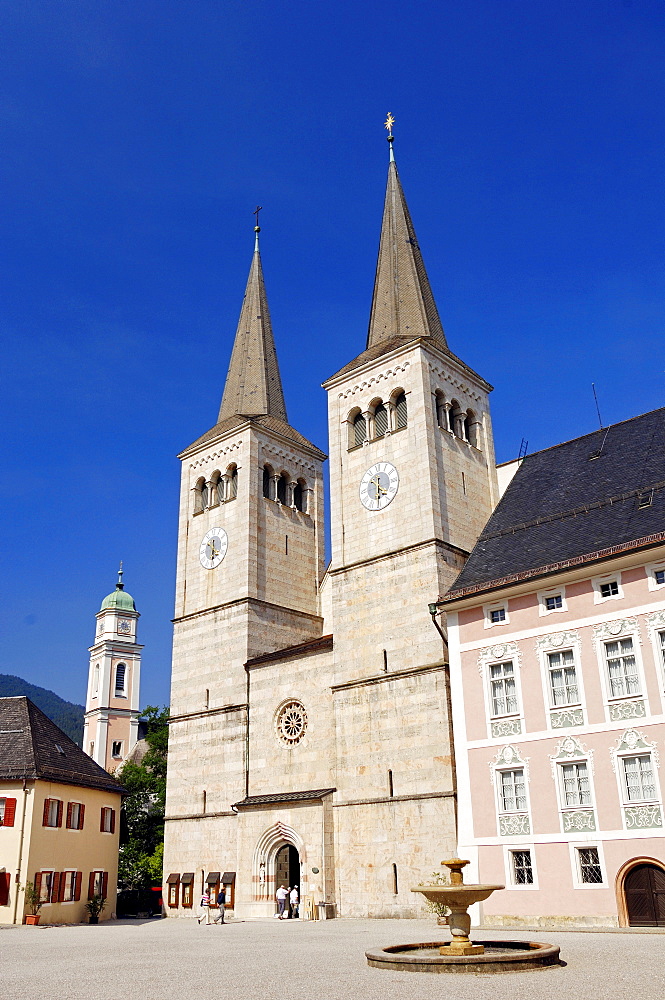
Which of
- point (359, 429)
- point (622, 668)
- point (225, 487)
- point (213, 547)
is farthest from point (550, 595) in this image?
point (225, 487)

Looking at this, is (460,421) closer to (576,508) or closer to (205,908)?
(576,508)

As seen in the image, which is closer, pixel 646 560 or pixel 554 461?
pixel 646 560

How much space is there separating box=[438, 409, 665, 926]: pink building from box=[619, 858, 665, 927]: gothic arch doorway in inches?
1.0

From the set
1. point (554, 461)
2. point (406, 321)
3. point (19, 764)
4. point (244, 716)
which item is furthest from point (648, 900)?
point (406, 321)

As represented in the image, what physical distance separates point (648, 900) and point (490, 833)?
4.54 metres

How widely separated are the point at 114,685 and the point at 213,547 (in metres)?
52.7

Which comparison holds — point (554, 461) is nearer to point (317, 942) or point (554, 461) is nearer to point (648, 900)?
point (648, 900)

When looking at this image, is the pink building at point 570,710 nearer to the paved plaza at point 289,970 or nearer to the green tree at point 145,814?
the paved plaza at point 289,970

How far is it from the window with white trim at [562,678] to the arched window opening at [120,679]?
72.0 meters

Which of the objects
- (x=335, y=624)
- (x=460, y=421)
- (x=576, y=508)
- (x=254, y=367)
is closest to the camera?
(x=576, y=508)

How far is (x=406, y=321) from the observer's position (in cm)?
3941

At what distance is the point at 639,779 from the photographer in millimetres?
22109

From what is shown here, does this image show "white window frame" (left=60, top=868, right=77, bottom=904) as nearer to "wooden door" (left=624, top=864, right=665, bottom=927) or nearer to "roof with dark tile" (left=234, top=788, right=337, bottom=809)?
"roof with dark tile" (left=234, top=788, right=337, bottom=809)

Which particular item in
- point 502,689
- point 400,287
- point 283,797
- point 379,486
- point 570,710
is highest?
point 400,287
